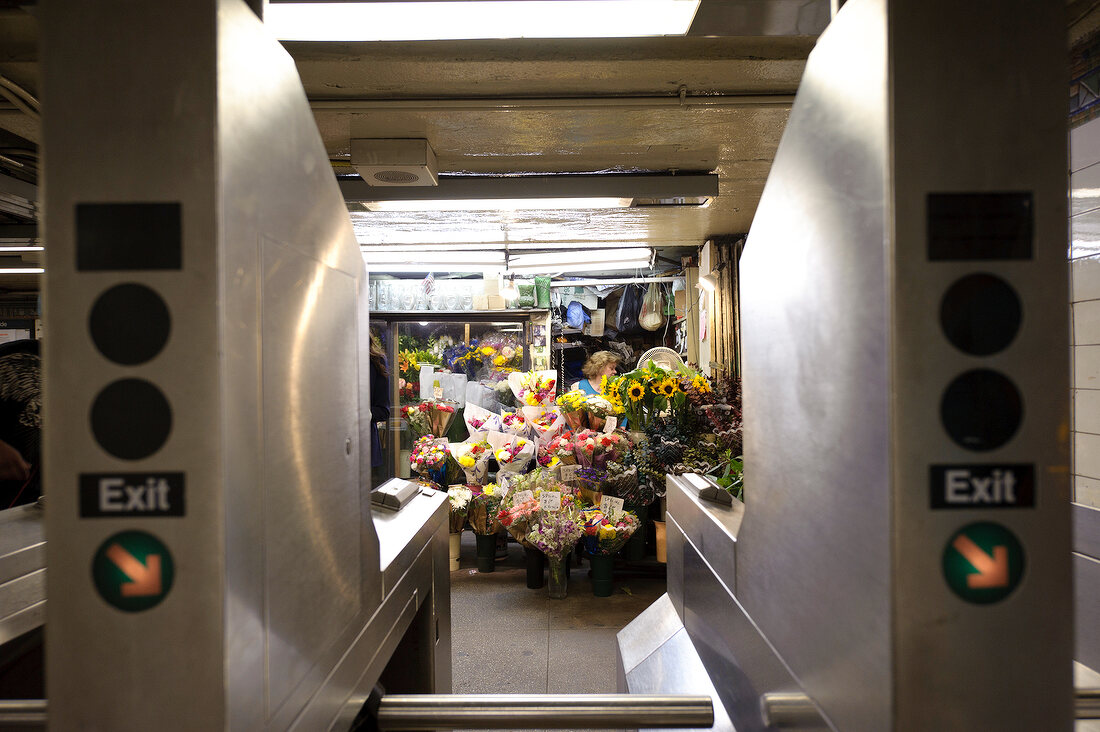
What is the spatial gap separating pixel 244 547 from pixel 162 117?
42 centimetres

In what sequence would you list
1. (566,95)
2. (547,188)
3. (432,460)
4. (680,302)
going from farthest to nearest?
(680,302)
(432,460)
(547,188)
(566,95)

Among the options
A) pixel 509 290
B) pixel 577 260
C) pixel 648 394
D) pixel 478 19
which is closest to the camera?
pixel 478 19

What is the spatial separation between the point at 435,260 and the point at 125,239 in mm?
4739

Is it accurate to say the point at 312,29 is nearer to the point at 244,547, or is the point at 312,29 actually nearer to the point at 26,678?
the point at 244,547

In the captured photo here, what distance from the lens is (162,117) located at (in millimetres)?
594

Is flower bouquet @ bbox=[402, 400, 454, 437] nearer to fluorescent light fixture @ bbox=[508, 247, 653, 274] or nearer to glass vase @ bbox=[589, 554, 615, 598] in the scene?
fluorescent light fixture @ bbox=[508, 247, 653, 274]

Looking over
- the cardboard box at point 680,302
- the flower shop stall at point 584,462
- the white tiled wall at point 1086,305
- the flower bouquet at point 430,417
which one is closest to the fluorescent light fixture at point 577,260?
the cardboard box at point 680,302

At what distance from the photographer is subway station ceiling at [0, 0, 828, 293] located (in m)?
1.94

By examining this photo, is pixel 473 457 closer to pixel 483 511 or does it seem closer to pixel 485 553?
pixel 483 511

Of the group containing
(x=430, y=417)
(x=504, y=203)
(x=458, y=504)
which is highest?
(x=504, y=203)

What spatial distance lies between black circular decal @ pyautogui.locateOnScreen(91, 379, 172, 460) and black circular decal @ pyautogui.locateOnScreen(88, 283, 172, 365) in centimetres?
3

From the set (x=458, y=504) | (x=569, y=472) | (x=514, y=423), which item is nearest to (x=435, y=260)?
(x=514, y=423)

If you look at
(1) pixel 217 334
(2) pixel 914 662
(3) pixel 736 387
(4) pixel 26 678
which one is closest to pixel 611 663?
(3) pixel 736 387

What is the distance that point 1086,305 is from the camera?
2025mm
